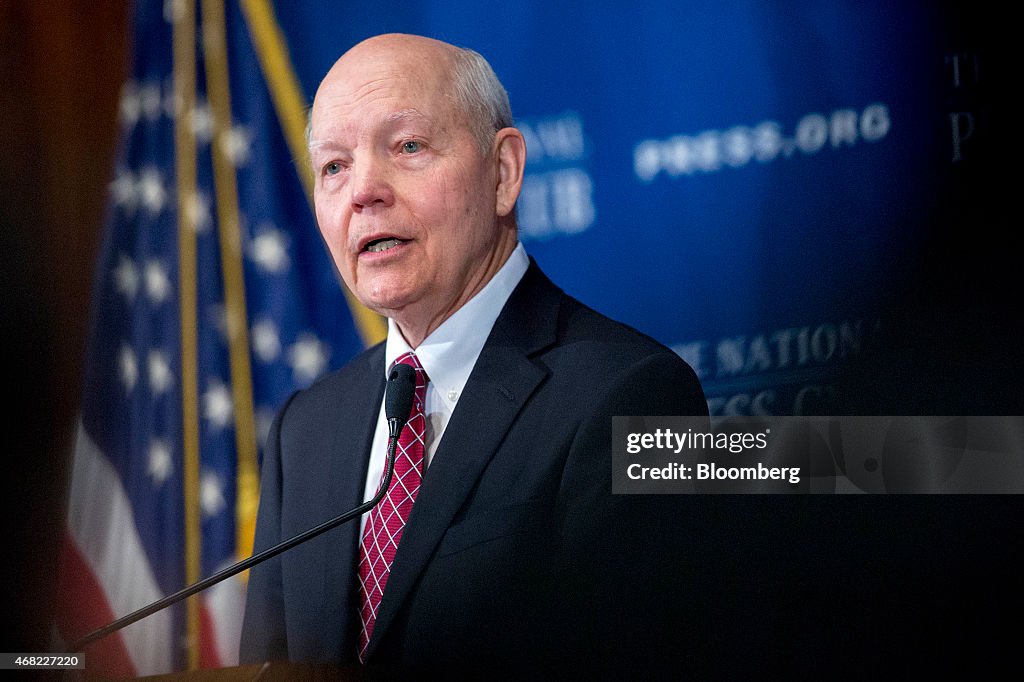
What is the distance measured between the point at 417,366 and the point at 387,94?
446 mm

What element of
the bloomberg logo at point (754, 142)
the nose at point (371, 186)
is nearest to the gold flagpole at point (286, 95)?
the nose at point (371, 186)

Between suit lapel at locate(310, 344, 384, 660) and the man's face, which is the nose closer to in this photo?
the man's face

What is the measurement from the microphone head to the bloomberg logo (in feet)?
1.81

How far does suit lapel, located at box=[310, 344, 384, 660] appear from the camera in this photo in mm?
1834

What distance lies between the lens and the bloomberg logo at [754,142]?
6.24ft

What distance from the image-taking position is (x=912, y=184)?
1.89 meters

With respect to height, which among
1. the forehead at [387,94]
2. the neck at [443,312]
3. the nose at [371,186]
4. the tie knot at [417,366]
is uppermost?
the forehead at [387,94]

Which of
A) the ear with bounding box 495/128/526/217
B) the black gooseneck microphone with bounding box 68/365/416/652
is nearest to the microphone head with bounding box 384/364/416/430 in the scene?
the black gooseneck microphone with bounding box 68/365/416/652

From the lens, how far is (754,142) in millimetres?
1914

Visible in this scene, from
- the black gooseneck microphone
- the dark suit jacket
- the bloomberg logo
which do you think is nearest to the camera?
the black gooseneck microphone

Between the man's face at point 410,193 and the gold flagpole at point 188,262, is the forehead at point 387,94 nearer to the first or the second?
the man's face at point 410,193

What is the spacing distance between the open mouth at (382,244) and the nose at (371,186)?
0.06 metres

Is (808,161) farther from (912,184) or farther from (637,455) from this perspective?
(637,455)

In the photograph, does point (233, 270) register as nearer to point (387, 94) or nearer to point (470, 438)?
point (387, 94)
